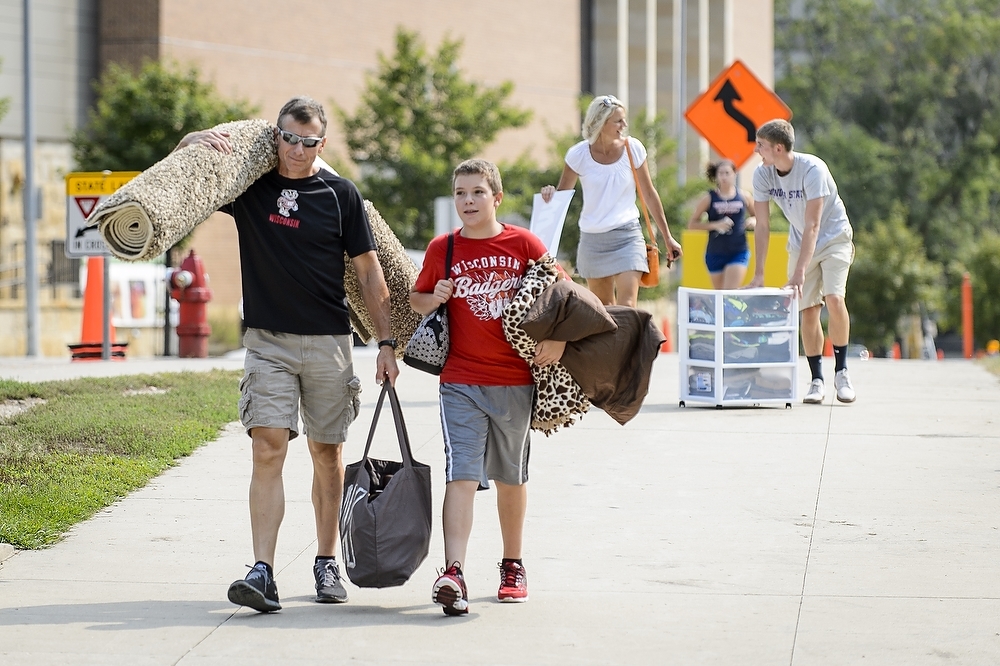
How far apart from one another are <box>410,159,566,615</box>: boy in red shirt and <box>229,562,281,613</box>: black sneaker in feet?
2.21

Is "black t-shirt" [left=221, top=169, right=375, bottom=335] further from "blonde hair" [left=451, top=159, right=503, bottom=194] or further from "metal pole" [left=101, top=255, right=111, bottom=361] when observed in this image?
"metal pole" [left=101, top=255, right=111, bottom=361]

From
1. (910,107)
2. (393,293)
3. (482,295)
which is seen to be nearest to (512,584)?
(482,295)

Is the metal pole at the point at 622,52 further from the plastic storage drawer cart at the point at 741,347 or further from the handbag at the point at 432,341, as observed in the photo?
the handbag at the point at 432,341

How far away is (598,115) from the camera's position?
30.2 ft

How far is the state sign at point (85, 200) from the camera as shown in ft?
52.7

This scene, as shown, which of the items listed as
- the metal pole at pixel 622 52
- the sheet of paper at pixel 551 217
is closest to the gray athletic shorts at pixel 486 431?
the sheet of paper at pixel 551 217

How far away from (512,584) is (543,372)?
83cm

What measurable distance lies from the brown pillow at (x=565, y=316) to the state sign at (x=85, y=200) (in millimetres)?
11522

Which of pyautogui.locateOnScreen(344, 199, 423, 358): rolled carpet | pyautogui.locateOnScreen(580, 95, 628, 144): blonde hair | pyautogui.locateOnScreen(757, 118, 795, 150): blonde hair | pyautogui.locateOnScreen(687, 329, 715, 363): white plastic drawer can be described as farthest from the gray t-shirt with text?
pyautogui.locateOnScreen(344, 199, 423, 358): rolled carpet

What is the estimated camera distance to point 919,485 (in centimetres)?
761

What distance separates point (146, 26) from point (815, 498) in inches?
1186

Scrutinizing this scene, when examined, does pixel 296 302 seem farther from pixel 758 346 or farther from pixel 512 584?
pixel 758 346

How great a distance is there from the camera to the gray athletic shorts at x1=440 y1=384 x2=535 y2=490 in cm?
545

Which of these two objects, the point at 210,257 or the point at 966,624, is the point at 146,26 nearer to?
the point at 210,257
